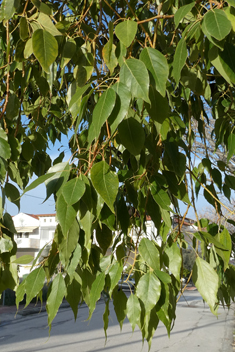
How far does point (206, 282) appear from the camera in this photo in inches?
24.8

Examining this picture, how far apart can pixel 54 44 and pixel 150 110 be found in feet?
0.65

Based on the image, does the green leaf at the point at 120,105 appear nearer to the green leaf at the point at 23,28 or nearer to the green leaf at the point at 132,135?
the green leaf at the point at 132,135

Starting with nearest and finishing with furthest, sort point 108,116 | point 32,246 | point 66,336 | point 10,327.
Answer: point 108,116
point 66,336
point 10,327
point 32,246

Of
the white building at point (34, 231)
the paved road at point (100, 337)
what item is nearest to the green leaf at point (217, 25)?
the paved road at point (100, 337)

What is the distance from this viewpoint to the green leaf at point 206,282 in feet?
2.01

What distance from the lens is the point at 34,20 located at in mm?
659

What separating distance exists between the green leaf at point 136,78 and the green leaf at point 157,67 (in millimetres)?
31

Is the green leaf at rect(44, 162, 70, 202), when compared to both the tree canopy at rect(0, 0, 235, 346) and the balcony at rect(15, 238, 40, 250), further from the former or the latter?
the balcony at rect(15, 238, 40, 250)

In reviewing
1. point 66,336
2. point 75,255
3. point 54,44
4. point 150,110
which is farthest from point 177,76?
point 66,336

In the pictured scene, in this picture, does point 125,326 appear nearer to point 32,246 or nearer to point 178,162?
point 178,162

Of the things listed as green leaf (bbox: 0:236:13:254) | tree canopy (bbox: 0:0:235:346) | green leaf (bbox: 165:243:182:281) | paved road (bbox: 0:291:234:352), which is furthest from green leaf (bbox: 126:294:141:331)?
paved road (bbox: 0:291:234:352)

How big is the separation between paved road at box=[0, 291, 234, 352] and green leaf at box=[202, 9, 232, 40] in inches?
176

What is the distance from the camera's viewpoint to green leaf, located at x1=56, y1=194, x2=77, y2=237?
20.9 inches

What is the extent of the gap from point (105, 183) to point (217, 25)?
0.26 metres
